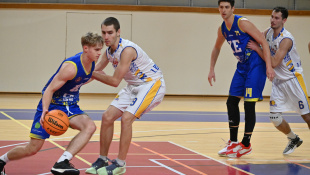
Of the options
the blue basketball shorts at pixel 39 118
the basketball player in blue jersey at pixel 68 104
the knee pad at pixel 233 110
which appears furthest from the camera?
the knee pad at pixel 233 110

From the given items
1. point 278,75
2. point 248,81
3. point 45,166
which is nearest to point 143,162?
point 45,166

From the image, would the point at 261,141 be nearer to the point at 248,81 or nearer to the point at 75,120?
the point at 248,81

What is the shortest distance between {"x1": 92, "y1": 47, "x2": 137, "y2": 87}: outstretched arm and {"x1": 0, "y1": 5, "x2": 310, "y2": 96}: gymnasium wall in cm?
1178

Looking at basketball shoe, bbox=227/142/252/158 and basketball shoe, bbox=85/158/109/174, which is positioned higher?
basketball shoe, bbox=85/158/109/174

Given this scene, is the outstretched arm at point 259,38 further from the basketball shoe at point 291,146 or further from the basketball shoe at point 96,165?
the basketball shoe at point 96,165

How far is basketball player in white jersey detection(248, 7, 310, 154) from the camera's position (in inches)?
271

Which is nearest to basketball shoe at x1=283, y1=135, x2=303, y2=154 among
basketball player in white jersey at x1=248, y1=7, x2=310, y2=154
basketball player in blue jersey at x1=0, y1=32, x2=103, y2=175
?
basketball player in white jersey at x1=248, y1=7, x2=310, y2=154

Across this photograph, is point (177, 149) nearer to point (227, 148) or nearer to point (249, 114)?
point (227, 148)

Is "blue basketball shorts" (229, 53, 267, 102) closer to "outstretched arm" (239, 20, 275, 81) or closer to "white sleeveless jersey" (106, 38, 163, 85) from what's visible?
"outstretched arm" (239, 20, 275, 81)

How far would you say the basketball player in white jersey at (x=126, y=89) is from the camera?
5477 mm

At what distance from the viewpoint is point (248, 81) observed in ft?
21.7

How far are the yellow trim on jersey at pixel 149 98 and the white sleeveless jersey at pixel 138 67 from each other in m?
0.10

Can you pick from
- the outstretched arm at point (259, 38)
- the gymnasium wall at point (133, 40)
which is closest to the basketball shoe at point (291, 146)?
the outstretched arm at point (259, 38)

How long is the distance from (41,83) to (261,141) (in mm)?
10906
